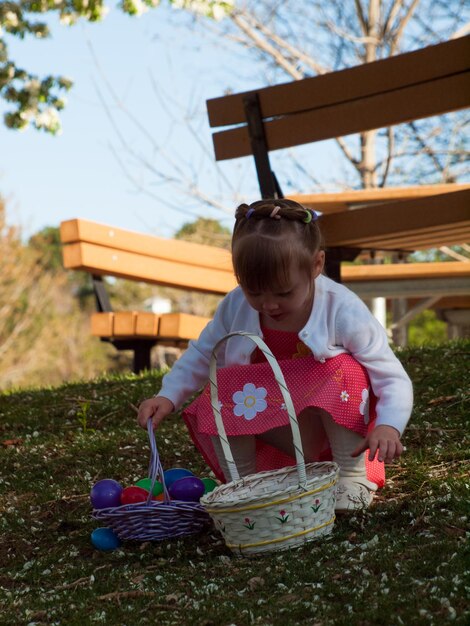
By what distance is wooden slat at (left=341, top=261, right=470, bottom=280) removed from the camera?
18.4 feet

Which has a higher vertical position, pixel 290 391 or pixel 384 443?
pixel 290 391

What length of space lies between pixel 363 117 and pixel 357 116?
4 cm

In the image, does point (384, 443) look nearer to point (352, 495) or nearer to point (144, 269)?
point (352, 495)

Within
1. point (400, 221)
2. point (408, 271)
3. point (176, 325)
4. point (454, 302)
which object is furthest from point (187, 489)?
point (454, 302)

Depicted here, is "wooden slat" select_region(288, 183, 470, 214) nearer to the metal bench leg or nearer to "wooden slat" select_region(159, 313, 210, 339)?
"wooden slat" select_region(159, 313, 210, 339)

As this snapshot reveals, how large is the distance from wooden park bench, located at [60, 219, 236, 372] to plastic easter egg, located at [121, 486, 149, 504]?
9.67ft

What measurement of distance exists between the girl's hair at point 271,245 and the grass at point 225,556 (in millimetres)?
755

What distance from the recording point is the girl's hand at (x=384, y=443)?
95.5 inches

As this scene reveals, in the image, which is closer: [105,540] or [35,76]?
[105,540]

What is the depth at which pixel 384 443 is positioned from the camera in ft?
8.00

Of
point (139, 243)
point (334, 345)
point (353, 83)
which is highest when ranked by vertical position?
point (353, 83)

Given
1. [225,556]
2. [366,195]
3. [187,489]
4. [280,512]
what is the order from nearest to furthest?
[280,512]
[225,556]
[187,489]
[366,195]

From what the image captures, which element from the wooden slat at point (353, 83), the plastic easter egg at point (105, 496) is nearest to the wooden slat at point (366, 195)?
the wooden slat at point (353, 83)

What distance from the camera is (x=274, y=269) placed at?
2.56 metres
